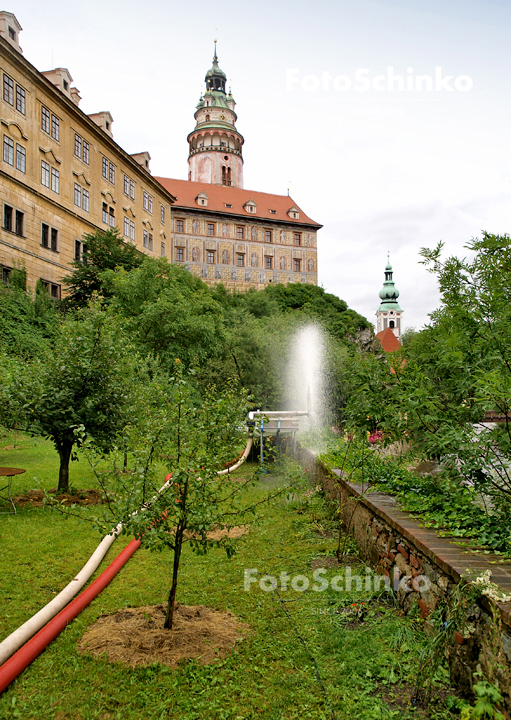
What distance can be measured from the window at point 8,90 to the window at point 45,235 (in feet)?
23.4

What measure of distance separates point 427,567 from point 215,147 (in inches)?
3410

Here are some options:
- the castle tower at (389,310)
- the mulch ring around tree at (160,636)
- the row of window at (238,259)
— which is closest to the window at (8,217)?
the mulch ring around tree at (160,636)

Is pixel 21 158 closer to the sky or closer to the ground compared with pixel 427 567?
closer to the sky

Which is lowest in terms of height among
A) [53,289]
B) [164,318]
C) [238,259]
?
[164,318]

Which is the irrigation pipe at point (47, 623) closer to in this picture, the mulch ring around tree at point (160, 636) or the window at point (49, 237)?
the mulch ring around tree at point (160, 636)

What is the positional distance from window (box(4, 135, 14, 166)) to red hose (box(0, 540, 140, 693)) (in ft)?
98.0

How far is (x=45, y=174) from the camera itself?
33219 mm

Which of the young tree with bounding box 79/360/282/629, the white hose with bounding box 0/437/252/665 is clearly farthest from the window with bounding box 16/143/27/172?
the young tree with bounding box 79/360/282/629

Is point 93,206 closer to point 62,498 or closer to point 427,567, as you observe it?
point 62,498

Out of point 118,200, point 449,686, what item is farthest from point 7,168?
point 449,686

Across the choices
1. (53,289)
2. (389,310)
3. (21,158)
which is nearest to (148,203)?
(53,289)

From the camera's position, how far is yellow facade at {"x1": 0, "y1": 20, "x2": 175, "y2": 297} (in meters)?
29.8

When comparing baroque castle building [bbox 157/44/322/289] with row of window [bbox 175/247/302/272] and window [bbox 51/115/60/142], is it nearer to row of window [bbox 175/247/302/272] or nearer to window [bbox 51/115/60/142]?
row of window [bbox 175/247/302/272]

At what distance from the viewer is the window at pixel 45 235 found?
108 feet
